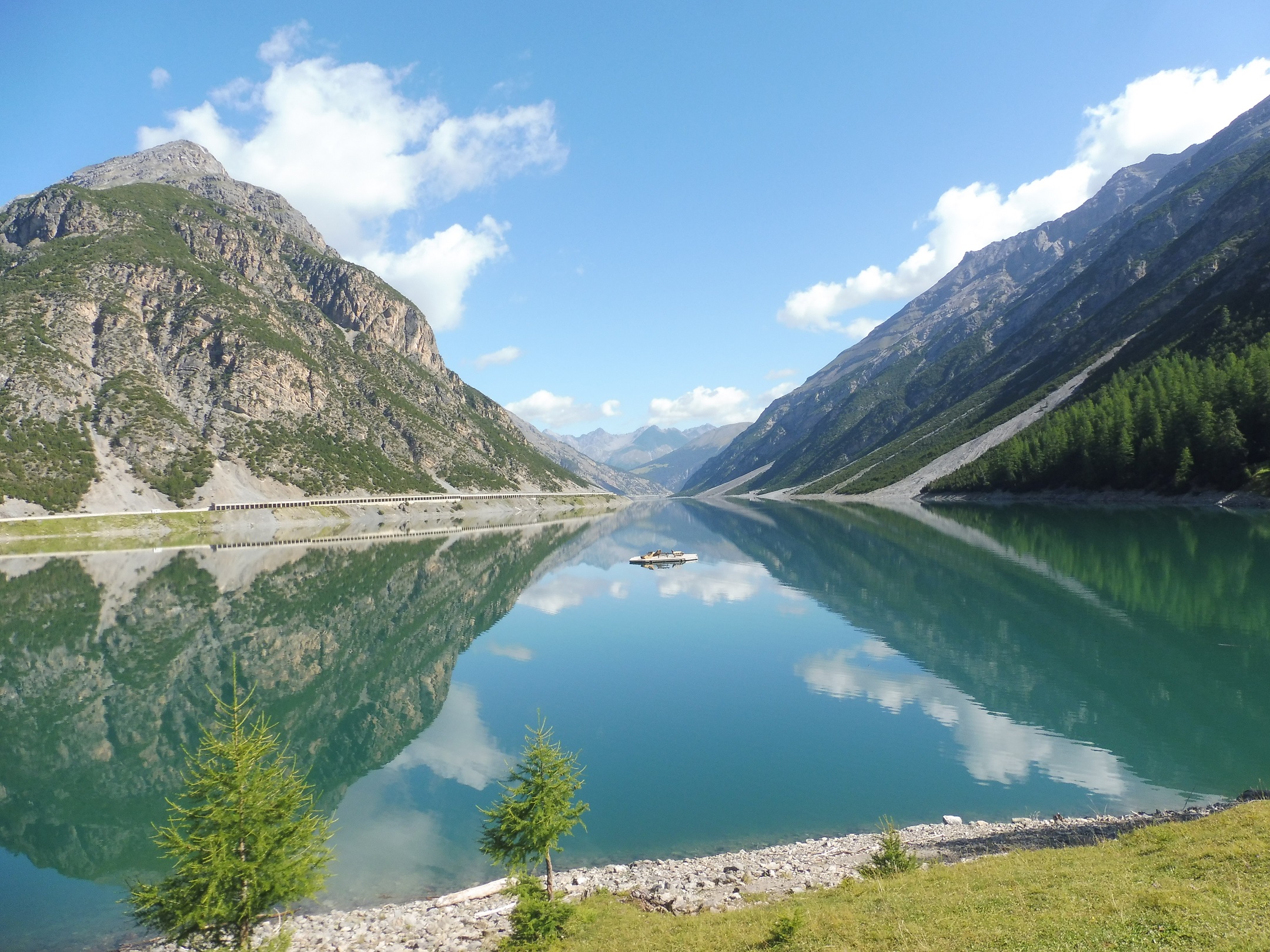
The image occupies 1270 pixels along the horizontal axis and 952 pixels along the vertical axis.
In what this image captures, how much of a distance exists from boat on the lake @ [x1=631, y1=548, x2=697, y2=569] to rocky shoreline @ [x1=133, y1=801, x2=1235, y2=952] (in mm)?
76774

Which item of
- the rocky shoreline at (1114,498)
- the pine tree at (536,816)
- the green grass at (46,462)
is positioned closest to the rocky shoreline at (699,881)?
the pine tree at (536,816)

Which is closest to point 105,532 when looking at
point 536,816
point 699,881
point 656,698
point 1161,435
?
point 656,698

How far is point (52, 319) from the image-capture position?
565ft

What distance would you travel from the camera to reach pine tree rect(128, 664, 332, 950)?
1234 cm

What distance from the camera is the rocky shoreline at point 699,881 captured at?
14.8 meters

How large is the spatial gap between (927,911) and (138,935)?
19.4m

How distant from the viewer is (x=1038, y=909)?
10602 mm

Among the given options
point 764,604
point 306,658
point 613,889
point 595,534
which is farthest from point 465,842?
point 595,534

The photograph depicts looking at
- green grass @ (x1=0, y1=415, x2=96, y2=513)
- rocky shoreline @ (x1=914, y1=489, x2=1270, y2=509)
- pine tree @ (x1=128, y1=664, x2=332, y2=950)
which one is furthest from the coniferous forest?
green grass @ (x1=0, y1=415, x2=96, y2=513)

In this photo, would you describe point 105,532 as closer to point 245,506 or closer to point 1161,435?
point 245,506

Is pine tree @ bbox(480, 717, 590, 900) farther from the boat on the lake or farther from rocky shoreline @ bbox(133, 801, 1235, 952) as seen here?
the boat on the lake

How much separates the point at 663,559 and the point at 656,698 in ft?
205

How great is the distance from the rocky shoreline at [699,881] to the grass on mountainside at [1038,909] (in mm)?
1704

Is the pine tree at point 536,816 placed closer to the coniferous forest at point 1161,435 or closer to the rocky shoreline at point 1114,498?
the rocky shoreline at point 1114,498
